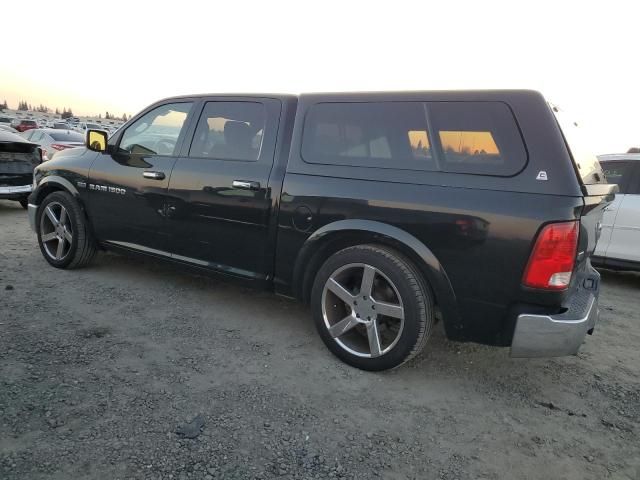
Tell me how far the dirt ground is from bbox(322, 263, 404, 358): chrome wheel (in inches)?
8.0

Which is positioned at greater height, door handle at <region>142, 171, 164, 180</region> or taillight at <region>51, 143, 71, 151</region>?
door handle at <region>142, 171, 164, 180</region>

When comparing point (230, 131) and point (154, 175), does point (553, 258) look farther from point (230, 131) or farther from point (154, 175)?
point (154, 175)

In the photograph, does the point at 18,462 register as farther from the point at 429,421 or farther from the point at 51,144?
the point at 51,144

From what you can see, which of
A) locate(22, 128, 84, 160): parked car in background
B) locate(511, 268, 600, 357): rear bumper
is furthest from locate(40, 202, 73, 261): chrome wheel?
locate(22, 128, 84, 160): parked car in background

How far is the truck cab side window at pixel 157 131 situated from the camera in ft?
13.1

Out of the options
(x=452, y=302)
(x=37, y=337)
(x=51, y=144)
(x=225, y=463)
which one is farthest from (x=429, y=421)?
A: (x=51, y=144)

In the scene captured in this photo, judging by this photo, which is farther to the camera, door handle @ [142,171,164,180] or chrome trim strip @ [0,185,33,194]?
chrome trim strip @ [0,185,33,194]

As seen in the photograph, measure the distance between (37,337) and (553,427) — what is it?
3367 mm

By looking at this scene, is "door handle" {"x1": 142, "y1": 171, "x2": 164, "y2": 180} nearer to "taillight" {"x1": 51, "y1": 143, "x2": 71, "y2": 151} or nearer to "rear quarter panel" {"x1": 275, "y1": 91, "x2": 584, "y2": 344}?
"rear quarter panel" {"x1": 275, "y1": 91, "x2": 584, "y2": 344}

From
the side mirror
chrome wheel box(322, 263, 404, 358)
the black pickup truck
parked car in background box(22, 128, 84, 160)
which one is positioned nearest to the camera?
the black pickup truck

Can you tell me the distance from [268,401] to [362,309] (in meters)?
0.83

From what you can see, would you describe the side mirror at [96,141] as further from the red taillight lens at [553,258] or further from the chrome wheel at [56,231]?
the red taillight lens at [553,258]

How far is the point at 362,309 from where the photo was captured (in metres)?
3.01

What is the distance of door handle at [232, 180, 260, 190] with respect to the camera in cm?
337
